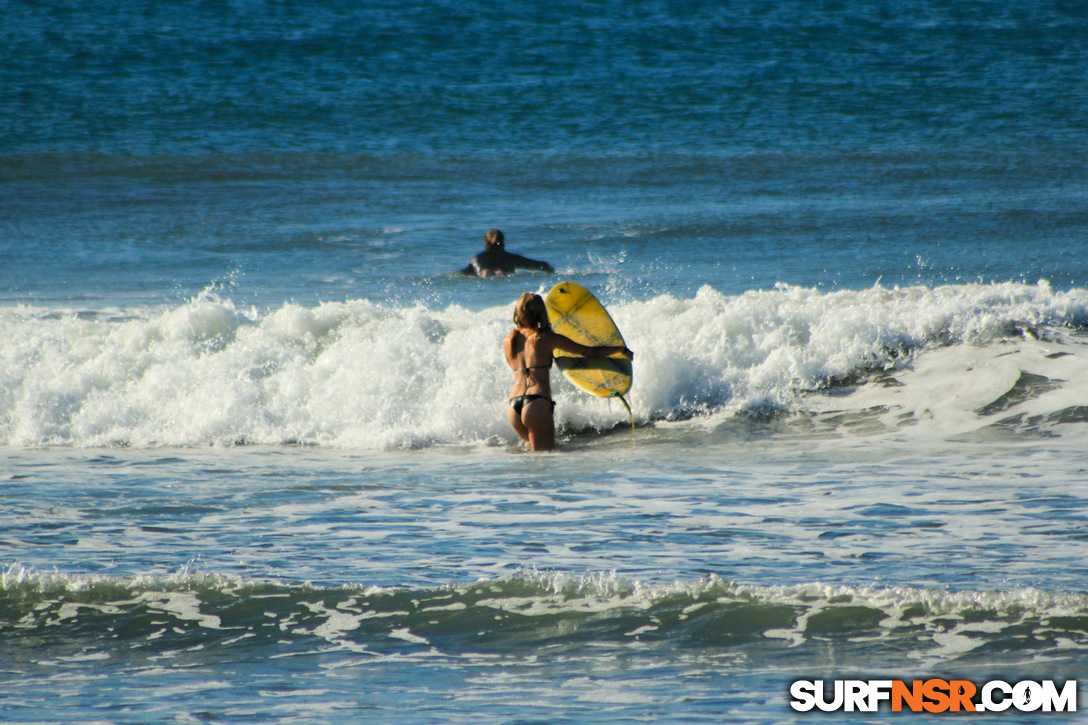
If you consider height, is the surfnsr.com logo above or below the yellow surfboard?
below

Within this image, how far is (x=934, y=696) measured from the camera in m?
3.77

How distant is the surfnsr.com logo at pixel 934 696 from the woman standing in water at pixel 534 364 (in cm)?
423

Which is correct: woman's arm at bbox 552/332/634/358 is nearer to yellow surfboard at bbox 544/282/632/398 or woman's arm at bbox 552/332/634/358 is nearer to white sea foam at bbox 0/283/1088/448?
yellow surfboard at bbox 544/282/632/398

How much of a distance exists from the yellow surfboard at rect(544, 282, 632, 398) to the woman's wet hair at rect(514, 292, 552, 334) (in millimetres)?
265

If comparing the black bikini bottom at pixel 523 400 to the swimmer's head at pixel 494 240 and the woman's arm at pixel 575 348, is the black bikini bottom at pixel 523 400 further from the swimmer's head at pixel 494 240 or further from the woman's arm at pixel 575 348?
the swimmer's head at pixel 494 240

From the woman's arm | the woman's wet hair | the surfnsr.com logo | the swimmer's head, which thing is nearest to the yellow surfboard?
the woman's arm

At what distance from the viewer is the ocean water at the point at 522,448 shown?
13.8ft

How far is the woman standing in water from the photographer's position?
7.95 m

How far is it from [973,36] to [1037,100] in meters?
4.77

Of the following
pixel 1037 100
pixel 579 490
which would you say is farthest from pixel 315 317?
pixel 1037 100

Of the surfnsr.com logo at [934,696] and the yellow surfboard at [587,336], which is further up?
the yellow surfboard at [587,336]

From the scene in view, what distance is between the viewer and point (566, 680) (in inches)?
159

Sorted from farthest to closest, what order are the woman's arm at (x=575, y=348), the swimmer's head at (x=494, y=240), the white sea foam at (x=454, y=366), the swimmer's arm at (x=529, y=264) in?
the swimmer's arm at (x=529, y=264) → the swimmer's head at (x=494, y=240) → the white sea foam at (x=454, y=366) → the woman's arm at (x=575, y=348)

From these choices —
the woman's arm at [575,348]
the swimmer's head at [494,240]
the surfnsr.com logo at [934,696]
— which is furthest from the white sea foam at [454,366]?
the surfnsr.com logo at [934,696]
